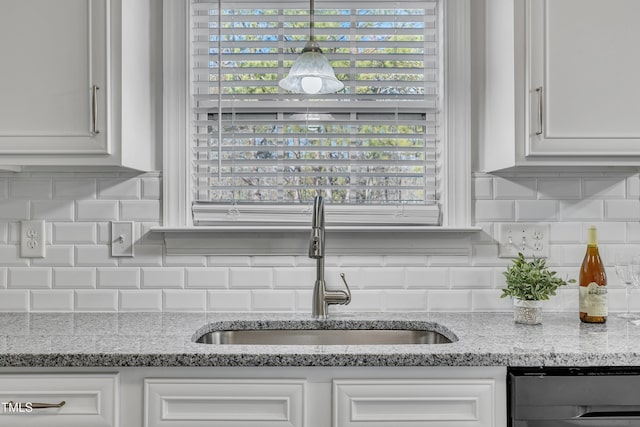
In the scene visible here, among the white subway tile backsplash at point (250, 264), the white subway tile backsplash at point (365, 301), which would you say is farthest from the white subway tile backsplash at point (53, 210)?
the white subway tile backsplash at point (365, 301)

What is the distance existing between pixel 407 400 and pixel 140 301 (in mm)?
1064

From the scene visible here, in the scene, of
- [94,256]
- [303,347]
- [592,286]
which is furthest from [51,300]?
[592,286]

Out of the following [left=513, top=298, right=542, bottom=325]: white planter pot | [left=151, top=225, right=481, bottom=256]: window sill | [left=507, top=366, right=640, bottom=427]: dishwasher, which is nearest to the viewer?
[left=507, top=366, right=640, bottom=427]: dishwasher

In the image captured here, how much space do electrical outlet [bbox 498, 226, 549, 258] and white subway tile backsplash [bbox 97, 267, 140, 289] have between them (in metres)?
1.32

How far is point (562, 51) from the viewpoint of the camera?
5.38ft

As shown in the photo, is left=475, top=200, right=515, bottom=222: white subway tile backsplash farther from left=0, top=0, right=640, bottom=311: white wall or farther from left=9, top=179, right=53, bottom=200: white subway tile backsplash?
left=9, top=179, right=53, bottom=200: white subway tile backsplash

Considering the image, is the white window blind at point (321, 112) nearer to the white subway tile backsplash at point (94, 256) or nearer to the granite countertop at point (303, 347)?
the white subway tile backsplash at point (94, 256)

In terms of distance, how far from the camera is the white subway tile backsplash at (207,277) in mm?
1991

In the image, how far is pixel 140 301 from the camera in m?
1.99

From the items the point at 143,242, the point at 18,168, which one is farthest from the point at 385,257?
the point at 18,168

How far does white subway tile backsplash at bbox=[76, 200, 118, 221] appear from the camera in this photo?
1989 mm

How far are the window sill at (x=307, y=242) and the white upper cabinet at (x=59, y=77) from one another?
1.57ft

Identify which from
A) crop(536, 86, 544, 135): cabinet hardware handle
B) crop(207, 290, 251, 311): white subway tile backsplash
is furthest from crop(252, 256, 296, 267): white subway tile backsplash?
crop(536, 86, 544, 135): cabinet hardware handle

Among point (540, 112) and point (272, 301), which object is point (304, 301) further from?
point (540, 112)
